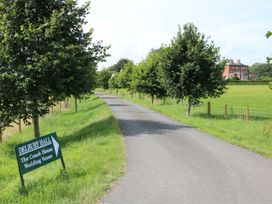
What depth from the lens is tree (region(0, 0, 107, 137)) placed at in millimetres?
16625

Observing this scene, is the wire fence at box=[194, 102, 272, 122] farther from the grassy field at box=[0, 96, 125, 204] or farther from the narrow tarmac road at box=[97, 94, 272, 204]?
the grassy field at box=[0, 96, 125, 204]

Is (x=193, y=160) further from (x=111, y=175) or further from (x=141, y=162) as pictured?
(x=111, y=175)

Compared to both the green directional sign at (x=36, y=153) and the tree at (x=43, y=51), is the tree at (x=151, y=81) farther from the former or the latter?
the green directional sign at (x=36, y=153)

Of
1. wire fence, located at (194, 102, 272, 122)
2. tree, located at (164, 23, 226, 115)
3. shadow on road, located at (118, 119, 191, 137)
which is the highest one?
tree, located at (164, 23, 226, 115)

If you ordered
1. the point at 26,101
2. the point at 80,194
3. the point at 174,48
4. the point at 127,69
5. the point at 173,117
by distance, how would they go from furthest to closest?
the point at 127,69
the point at 174,48
the point at 173,117
the point at 26,101
the point at 80,194

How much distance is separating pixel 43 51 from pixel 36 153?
920 cm

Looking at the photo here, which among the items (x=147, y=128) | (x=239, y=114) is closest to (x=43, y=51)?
(x=147, y=128)

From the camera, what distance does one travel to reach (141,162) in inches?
418

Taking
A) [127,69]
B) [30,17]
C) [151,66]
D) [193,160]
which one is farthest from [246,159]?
[127,69]

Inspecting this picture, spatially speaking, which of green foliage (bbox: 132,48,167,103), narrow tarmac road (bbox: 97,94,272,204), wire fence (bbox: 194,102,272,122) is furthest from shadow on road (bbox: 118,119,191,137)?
green foliage (bbox: 132,48,167,103)

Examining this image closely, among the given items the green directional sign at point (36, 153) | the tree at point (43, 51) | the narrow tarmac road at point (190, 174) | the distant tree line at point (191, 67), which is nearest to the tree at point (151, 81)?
the distant tree line at point (191, 67)

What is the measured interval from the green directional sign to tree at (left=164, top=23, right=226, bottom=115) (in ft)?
56.3

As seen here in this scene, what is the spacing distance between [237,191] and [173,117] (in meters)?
16.3

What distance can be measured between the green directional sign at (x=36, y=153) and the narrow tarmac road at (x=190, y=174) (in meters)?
1.75
